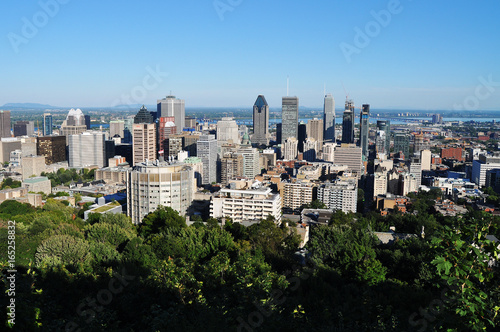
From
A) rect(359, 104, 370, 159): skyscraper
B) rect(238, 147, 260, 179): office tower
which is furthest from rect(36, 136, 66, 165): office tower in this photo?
rect(359, 104, 370, 159): skyscraper

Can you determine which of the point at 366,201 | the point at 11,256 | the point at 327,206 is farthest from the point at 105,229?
the point at 366,201

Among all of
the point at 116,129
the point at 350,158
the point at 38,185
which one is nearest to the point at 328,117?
the point at 350,158

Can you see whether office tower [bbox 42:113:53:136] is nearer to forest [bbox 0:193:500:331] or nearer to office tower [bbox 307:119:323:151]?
office tower [bbox 307:119:323:151]

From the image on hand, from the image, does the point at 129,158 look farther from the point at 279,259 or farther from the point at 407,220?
the point at 279,259

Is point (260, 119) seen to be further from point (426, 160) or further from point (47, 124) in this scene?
point (426, 160)

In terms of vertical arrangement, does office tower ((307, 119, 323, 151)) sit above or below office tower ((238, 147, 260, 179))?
above

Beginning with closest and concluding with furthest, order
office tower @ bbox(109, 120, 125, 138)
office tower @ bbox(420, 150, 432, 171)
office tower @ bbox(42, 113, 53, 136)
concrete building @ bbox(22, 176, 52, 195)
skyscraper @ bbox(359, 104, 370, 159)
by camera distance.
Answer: concrete building @ bbox(22, 176, 52, 195)
office tower @ bbox(420, 150, 432, 171)
skyscraper @ bbox(359, 104, 370, 159)
office tower @ bbox(109, 120, 125, 138)
office tower @ bbox(42, 113, 53, 136)
